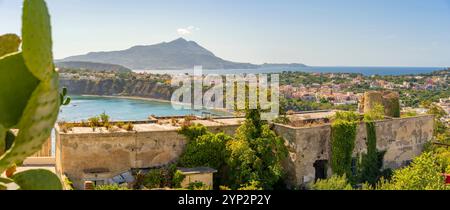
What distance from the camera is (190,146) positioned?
1184cm

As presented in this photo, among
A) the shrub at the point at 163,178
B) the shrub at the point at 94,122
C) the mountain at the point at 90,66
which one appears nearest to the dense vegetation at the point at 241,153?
the shrub at the point at 163,178

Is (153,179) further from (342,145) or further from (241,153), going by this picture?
(342,145)

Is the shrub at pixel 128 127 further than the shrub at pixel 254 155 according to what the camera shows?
Yes

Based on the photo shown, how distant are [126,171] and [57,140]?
1729mm

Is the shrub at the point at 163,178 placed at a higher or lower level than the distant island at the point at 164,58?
lower

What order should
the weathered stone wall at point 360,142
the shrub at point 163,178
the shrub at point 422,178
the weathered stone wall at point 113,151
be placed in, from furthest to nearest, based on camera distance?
1. the weathered stone wall at point 360,142
2. the weathered stone wall at point 113,151
3. the shrub at point 163,178
4. the shrub at point 422,178

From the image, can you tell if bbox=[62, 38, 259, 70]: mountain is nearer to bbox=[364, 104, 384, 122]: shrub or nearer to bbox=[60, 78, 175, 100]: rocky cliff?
bbox=[60, 78, 175, 100]: rocky cliff

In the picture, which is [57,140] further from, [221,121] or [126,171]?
[221,121]

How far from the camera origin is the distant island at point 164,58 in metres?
75.4

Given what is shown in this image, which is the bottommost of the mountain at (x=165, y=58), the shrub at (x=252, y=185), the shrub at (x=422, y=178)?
the shrub at (x=252, y=185)

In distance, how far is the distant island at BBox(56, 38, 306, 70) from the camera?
75375 mm

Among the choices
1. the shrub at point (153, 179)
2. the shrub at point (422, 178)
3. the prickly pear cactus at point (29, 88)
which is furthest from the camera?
the shrub at point (153, 179)

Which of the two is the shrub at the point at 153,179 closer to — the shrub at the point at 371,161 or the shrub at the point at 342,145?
the shrub at the point at 342,145
